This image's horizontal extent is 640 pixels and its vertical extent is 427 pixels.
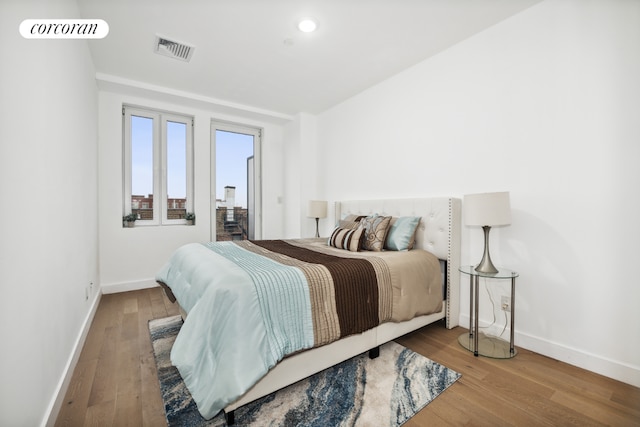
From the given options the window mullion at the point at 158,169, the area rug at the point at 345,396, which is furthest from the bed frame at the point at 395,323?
the window mullion at the point at 158,169

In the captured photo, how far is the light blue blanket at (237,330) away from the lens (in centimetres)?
130

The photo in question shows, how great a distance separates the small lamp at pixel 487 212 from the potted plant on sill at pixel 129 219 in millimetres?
4054

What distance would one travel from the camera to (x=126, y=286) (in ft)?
12.2

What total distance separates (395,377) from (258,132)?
14.4 feet

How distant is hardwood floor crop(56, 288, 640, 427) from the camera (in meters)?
1.45

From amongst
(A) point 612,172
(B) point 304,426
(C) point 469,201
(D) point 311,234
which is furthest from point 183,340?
(D) point 311,234

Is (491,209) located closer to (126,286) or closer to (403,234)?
(403,234)

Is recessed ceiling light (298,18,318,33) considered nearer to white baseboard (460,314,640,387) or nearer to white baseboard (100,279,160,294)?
white baseboard (460,314,640,387)

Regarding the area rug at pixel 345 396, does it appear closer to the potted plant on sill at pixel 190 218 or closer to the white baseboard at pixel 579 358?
the white baseboard at pixel 579 358

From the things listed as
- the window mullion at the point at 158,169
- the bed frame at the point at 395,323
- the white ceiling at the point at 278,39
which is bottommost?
the bed frame at the point at 395,323

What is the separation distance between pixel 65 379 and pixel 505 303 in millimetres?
3169

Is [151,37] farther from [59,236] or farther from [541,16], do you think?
[541,16]

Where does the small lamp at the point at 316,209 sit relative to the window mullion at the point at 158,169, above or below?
below

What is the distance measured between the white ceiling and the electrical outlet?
2.36 m
